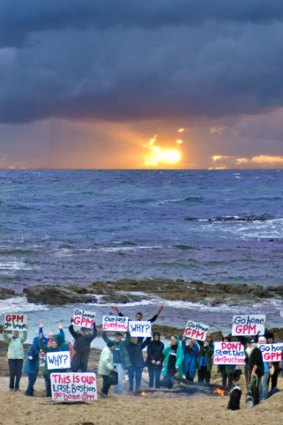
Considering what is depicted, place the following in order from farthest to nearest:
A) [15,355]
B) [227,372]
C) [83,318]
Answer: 1. [83,318]
2. [227,372]
3. [15,355]

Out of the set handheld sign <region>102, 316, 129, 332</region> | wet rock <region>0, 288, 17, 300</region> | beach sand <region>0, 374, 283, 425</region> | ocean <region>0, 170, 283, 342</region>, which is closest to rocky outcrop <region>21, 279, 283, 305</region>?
wet rock <region>0, 288, 17, 300</region>

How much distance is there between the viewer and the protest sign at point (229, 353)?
20.5 meters

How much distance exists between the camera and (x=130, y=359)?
21.0 m

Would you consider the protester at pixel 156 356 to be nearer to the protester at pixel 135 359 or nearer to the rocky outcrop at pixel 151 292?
the protester at pixel 135 359

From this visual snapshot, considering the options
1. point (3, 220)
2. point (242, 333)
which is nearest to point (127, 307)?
point (242, 333)

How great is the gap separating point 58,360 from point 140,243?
150ft

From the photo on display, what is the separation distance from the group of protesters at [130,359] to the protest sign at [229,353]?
0.28m

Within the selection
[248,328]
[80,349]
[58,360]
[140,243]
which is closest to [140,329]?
[80,349]

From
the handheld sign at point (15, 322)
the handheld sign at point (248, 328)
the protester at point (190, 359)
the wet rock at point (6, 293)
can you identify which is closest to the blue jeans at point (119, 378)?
the protester at point (190, 359)

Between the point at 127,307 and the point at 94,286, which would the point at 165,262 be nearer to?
the point at 94,286

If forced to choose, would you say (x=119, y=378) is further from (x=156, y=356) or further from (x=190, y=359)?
(x=190, y=359)

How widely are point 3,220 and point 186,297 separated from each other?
2100 inches

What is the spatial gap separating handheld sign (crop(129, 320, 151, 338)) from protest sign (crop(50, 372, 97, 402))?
276 centimetres

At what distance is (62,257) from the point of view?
179 feet
